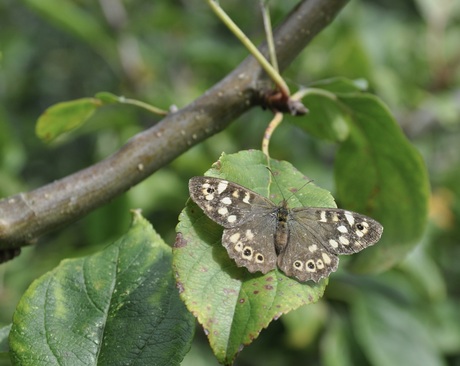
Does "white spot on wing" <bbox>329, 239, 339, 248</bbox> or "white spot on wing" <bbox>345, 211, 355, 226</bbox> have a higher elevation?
"white spot on wing" <bbox>329, 239, 339, 248</bbox>

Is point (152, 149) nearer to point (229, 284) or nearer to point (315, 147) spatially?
point (229, 284)

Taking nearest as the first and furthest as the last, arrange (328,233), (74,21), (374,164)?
(328,233) → (374,164) → (74,21)

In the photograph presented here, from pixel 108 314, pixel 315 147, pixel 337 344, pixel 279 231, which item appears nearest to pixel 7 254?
pixel 108 314

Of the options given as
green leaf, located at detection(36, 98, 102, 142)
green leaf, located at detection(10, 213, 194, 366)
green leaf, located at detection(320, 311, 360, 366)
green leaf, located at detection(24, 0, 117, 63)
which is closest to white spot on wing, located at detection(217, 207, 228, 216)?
green leaf, located at detection(10, 213, 194, 366)

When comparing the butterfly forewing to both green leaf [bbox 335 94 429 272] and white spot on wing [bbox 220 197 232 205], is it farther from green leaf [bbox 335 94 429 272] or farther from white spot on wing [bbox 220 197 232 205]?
green leaf [bbox 335 94 429 272]

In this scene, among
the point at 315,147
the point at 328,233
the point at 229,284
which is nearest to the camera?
the point at 229,284

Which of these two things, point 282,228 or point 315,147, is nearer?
point 282,228

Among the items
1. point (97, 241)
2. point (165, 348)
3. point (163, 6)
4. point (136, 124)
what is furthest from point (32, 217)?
point (163, 6)
